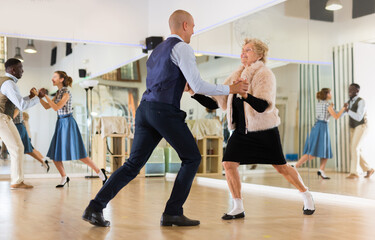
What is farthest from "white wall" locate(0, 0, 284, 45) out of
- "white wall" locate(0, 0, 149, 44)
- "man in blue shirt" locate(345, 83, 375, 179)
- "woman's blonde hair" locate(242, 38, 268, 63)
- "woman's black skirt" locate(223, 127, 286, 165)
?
"woman's black skirt" locate(223, 127, 286, 165)

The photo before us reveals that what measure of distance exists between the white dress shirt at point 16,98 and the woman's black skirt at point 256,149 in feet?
9.12

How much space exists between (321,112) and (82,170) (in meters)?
4.65

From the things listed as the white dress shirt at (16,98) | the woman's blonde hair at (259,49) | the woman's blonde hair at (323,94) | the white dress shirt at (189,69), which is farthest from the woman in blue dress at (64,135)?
the white dress shirt at (189,69)

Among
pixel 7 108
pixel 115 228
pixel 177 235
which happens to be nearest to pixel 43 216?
pixel 115 228

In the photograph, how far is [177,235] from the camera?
106 inches

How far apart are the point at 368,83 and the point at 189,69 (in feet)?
7.90

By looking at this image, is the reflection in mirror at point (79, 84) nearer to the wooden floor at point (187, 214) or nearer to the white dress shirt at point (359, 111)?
the wooden floor at point (187, 214)

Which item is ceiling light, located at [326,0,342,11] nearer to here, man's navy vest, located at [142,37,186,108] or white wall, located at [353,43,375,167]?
white wall, located at [353,43,375,167]

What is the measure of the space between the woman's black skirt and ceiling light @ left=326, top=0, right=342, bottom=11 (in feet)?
7.01

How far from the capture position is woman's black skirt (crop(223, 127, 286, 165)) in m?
3.54

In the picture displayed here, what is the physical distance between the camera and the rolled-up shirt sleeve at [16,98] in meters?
5.43

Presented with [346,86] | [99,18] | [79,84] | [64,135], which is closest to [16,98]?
[64,135]

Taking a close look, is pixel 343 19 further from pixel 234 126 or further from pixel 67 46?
pixel 67 46

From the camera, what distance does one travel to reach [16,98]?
17.9 feet
